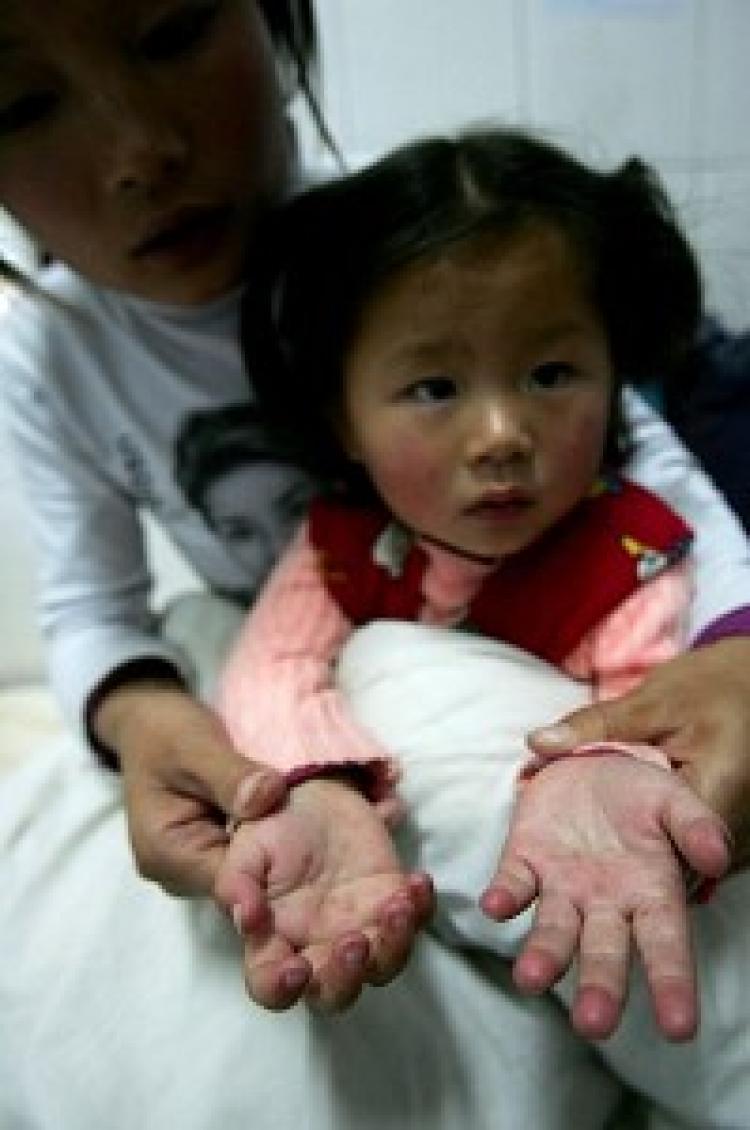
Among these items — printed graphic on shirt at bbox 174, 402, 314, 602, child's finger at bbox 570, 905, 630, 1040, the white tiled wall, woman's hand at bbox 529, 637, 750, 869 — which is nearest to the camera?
child's finger at bbox 570, 905, 630, 1040

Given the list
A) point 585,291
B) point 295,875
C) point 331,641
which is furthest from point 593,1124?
point 585,291

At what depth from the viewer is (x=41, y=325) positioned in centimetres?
77

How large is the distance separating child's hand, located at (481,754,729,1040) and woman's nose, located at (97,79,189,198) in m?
0.39

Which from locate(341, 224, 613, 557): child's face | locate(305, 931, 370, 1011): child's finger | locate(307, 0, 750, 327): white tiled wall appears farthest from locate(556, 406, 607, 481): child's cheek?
locate(307, 0, 750, 327): white tiled wall

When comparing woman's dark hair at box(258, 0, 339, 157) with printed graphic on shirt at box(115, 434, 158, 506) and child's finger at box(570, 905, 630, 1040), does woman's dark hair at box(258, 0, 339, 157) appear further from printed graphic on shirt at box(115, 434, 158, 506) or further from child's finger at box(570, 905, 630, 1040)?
child's finger at box(570, 905, 630, 1040)

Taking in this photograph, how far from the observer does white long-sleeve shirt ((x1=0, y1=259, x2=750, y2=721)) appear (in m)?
0.76

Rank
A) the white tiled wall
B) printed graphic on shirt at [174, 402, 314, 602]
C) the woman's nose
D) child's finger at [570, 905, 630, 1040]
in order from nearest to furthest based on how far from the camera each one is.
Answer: child's finger at [570, 905, 630, 1040], the woman's nose, printed graphic on shirt at [174, 402, 314, 602], the white tiled wall

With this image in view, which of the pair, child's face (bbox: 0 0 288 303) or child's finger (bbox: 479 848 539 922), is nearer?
child's finger (bbox: 479 848 539 922)

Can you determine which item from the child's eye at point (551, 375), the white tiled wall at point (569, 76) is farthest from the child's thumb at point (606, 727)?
the white tiled wall at point (569, 76)

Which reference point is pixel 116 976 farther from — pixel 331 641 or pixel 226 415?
pixel 226 415

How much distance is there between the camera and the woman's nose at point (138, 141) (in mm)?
576

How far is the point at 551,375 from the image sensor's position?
641mm

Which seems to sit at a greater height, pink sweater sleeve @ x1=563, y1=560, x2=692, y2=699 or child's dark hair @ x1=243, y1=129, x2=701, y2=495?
child's dark hair @ x1=243, y1=129, x2=701, y2=495

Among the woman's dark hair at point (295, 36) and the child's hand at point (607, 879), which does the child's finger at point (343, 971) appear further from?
the woman's dark hair at point (295, 36)
